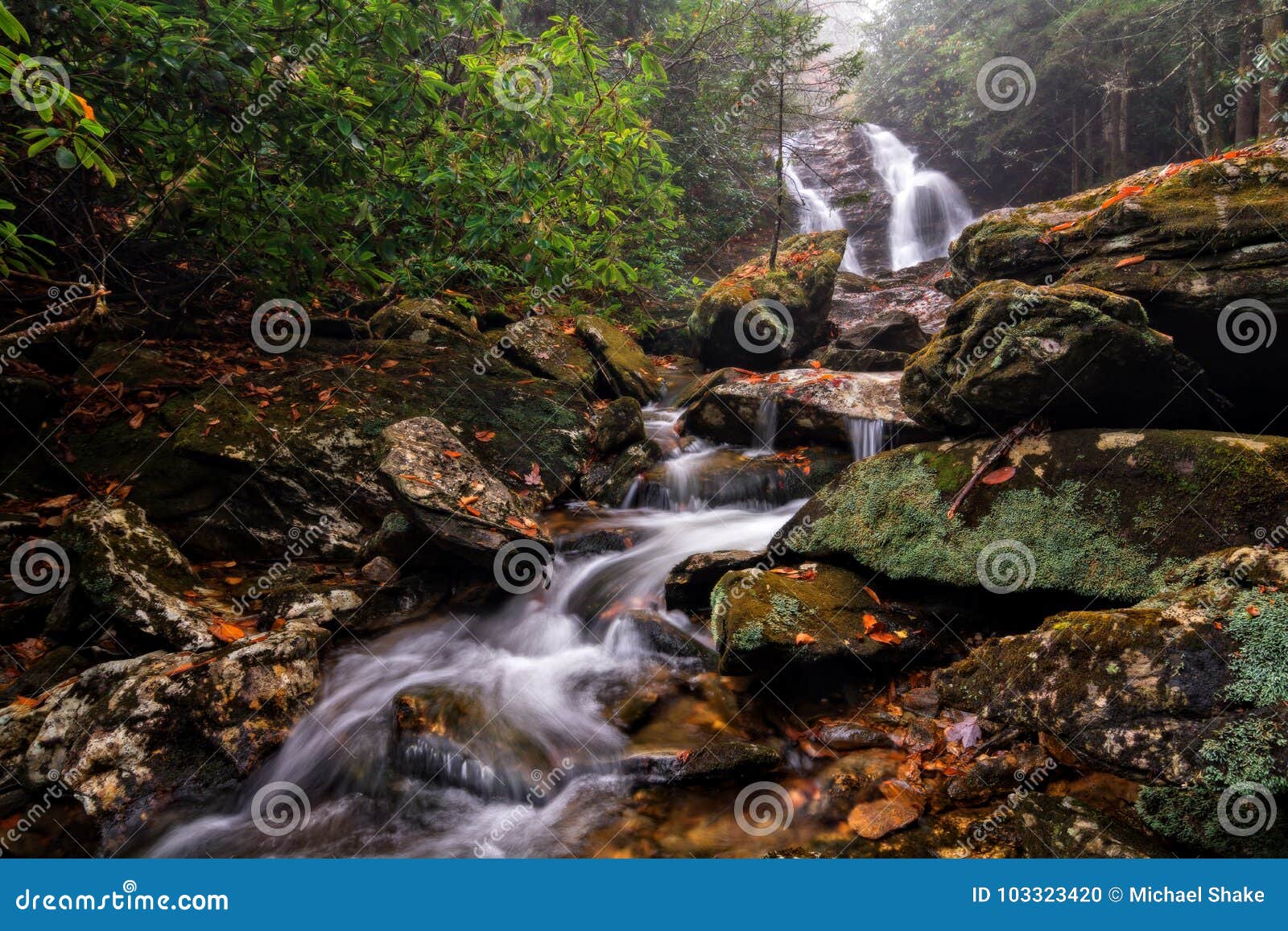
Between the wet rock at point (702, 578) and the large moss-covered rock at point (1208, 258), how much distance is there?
3.61 metres

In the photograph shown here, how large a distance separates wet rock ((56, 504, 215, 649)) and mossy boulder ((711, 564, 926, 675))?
348cm

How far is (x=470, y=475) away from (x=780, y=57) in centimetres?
958

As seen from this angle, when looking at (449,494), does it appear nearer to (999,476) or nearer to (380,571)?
(380,571)

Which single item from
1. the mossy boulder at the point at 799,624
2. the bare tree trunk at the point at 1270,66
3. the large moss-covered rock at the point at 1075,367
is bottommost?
the mossy boulder at the point at 799,624

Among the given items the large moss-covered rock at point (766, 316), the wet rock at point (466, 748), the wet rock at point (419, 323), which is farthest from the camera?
the large moss-covered rock at point (766, 316)

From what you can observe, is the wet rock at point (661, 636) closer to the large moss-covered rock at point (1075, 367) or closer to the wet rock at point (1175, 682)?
the wet rock at point (1175, 682)

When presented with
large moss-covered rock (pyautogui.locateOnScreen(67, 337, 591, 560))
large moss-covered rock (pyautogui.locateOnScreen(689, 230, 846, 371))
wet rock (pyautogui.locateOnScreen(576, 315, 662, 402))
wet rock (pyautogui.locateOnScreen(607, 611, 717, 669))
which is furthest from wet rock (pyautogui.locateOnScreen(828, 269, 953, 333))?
wet rock (pyautogui.locateOnScreen(607, 611, 717, 669))

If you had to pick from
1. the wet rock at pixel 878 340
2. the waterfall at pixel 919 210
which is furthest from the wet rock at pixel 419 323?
the waterfall at pixel 919 210

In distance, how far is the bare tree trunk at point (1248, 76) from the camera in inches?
385

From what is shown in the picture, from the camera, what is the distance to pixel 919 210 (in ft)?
62.1

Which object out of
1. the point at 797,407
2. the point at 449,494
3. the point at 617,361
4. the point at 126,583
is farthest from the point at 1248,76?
the point at 126,583

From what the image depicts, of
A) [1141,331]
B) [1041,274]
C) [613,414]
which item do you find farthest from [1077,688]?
[613,414]

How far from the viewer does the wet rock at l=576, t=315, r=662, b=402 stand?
952 centimetres

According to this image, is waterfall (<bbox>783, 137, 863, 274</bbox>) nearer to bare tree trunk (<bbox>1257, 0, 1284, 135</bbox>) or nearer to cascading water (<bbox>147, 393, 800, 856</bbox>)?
bare tree trunk (<bbox>1257, 0, 1284, 135</bbox>)
